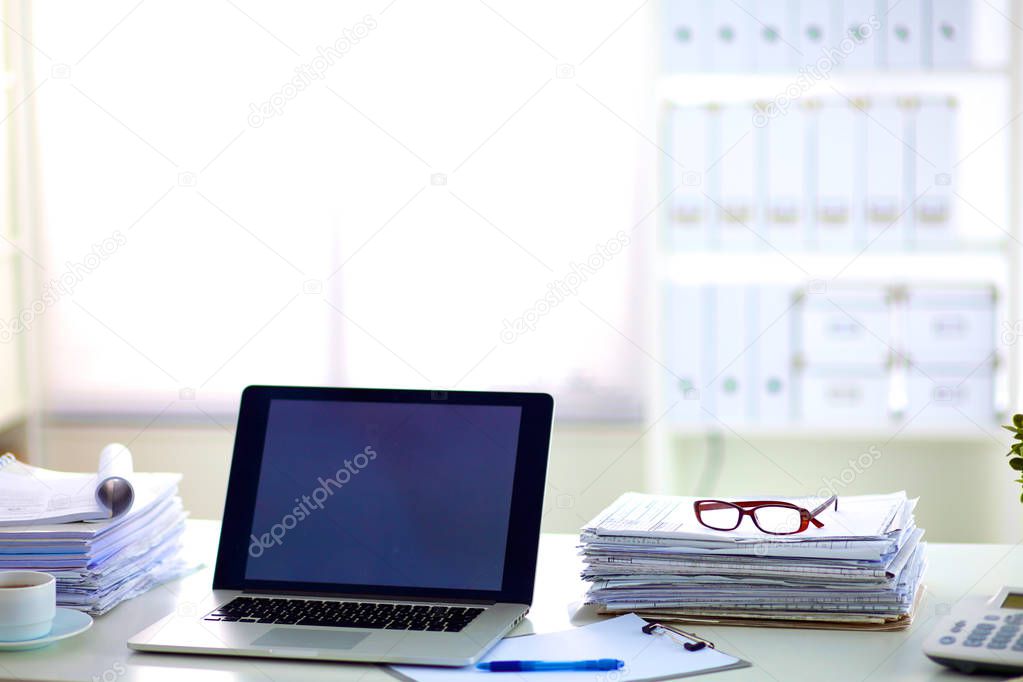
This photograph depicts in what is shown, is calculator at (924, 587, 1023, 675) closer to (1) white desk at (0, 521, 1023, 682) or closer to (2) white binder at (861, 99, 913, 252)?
(1) white desk at (0, 521, 1023, 682)

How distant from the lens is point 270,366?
334 centimetres

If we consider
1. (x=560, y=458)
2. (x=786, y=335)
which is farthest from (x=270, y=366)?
(x=786, y=335)

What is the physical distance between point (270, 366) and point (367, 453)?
2011 mm

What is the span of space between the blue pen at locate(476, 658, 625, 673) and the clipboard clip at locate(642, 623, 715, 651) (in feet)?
0.29

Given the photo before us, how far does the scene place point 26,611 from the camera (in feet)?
3.95

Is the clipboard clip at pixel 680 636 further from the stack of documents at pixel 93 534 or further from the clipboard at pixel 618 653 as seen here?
the stack of documents at pixel 93 534

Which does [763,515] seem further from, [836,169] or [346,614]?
[836,169]

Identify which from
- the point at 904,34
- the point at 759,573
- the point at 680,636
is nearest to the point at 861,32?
the point at 904,34

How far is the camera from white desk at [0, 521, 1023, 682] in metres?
1.12

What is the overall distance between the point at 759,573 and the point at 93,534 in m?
0.75

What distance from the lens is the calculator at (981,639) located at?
107 cm

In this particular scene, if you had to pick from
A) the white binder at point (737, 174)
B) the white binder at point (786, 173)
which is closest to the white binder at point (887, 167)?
the white binder at point (786, 173)

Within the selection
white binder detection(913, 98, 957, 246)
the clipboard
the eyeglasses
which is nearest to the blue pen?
the clipboard

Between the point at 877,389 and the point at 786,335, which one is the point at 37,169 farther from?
the point at 877,389
